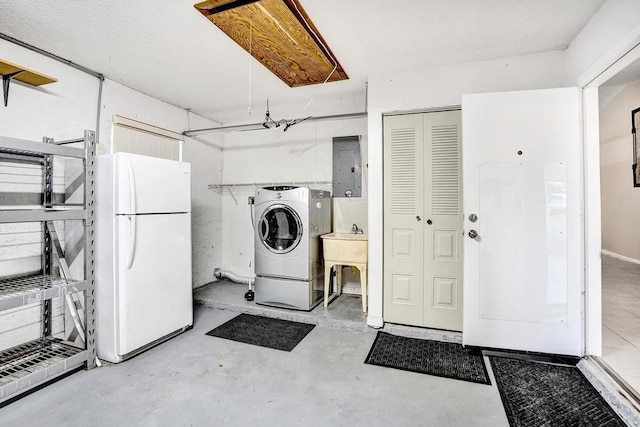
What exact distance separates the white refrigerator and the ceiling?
0.95m

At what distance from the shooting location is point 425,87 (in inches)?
114

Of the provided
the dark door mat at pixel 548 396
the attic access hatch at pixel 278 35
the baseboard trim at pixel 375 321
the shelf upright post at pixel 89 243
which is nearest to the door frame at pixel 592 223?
the dark door mat at pixel 548 396

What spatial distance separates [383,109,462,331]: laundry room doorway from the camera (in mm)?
2859

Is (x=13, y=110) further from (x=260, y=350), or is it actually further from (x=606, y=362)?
(x=606, y=362)

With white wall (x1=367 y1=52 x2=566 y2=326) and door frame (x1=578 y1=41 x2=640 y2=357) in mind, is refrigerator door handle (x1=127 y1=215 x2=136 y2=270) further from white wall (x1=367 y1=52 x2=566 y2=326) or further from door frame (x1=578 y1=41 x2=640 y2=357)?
door frame (x1=578 y1=41 x2=640 y2=357)

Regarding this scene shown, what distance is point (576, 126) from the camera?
236 centimetres

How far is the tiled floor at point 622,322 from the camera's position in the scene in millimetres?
2152

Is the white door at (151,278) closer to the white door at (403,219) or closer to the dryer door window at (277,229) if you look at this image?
the dryer door window at (277,229)

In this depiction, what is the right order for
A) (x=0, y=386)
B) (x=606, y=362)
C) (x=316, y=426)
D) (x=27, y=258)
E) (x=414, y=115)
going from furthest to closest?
1. (x=414, y=115)
2. (x=27, y=258)
3. (x=606, y=362)
4. (x=0, y=386)
5. (x=316, y=426)

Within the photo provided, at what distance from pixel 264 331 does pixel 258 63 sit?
8.55ft

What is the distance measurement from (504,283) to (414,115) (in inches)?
67.0

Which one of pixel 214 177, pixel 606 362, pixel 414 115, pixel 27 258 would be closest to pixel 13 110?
pixel 27 258

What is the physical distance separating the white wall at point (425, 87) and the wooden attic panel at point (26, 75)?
2772mm

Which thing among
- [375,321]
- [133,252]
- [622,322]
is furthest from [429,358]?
[133,252]
